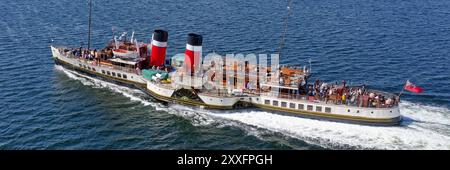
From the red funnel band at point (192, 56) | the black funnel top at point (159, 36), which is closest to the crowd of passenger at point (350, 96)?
the red funnel band at point (192, 56)

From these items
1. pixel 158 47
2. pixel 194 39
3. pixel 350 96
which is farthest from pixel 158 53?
pixel 350 96

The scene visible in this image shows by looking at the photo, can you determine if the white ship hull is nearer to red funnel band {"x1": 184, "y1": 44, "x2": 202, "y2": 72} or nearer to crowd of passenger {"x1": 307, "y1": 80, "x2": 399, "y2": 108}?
crowd of passenger {"x1": 307, "y1": 80, "x2": 399, "y2": 108}

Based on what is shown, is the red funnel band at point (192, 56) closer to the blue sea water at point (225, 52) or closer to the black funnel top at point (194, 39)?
the black funnel top at point (194, 39)

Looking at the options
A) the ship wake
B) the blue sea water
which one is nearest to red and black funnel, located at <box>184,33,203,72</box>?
the ship wake

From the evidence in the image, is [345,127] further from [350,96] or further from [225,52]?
[225,52]

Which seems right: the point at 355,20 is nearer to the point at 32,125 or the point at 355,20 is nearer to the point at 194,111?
the point at 194,111
